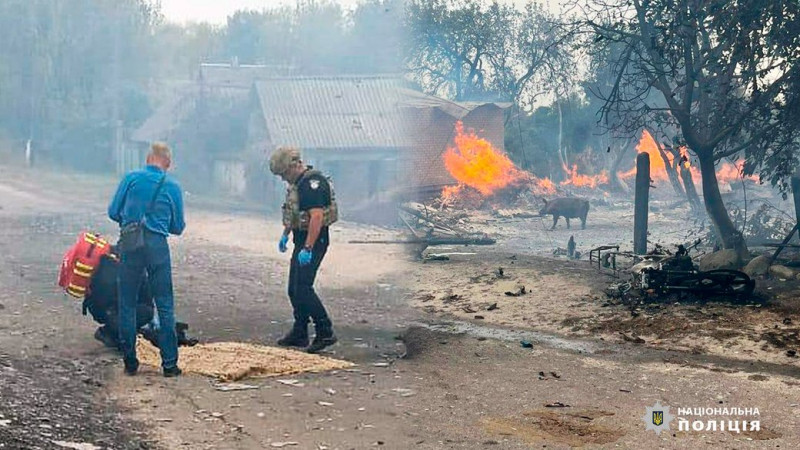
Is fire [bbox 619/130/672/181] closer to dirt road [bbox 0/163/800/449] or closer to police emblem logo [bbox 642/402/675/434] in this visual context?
dirt road [bbox 0/163/800/449]

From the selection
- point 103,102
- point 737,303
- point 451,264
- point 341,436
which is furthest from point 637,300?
point 103,102

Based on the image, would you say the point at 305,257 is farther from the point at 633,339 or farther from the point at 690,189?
the point at 690,189

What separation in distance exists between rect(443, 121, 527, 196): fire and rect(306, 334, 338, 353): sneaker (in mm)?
23164

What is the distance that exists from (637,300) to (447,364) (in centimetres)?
326

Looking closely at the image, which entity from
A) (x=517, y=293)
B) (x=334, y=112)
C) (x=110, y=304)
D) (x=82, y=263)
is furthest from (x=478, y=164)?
(x=82, y=263)

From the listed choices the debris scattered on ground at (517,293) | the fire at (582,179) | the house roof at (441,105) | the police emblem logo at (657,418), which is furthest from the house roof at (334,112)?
the police emblem logo at (657,418)

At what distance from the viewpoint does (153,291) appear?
275 inches

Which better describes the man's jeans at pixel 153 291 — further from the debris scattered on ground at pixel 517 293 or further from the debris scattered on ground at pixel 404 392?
the debris scattered on ground at pixel 517 293

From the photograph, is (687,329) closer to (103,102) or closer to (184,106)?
(184,106)

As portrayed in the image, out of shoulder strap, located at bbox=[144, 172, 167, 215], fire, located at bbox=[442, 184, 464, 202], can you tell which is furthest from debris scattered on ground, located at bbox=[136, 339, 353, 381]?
fire, located at bbox=[442, 184, 464, 202]

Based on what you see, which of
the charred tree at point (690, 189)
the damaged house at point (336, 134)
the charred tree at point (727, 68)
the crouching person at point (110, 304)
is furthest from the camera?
the damaged house at point (336, 134)

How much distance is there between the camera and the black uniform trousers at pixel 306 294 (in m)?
8.15

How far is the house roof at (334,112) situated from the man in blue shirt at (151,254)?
27.5 metres

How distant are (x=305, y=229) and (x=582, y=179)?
114 ft
